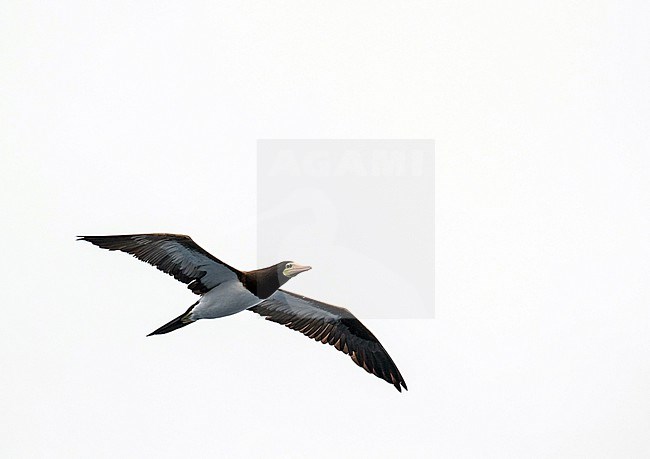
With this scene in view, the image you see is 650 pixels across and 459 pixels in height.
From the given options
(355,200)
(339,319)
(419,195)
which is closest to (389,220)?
(355,200)

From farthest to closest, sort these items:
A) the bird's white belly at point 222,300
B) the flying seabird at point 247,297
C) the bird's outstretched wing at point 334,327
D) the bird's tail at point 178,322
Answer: the bird's outstretched wing at point 334,327 → the bird's white belly at point 222,300 → the bird's tail at point 178,322 → the flying seabird at point 247,297

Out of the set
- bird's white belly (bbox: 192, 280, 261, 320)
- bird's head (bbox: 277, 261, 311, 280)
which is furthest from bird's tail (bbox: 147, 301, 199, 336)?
bird's head (bbox: 277, 261, 311, 280)

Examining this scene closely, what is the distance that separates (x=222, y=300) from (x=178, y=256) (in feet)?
5.82

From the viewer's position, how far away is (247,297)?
28781mm

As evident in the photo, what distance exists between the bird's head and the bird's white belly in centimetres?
106

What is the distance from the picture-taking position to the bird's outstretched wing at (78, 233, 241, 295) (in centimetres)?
2651

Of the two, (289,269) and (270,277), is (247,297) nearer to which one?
(270,277)

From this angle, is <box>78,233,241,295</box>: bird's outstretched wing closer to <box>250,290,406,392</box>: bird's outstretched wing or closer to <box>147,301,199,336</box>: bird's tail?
<box>147,301,199,336</box>: bird's tail

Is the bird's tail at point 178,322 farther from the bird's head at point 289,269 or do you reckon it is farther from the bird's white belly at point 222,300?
the bird's head at point 289,269

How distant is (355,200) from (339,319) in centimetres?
2864

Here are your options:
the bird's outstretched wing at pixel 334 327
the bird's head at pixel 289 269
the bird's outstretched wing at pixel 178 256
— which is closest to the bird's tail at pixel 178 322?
the bird's outstretched wing at pixel 178 256

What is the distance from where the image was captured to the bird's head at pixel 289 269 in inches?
1123

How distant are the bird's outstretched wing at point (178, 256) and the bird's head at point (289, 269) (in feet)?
3.92

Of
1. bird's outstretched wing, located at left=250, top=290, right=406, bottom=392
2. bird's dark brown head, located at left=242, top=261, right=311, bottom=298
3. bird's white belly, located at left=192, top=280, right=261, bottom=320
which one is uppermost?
bird's dark brown head, located at left=242, top=261, right=311, bottom=298
